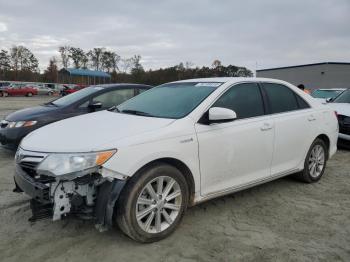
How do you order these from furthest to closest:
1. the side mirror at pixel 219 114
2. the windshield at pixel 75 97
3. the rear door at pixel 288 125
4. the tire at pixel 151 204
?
1. the windshield at pixel 75 97
2. the rear door at pixel 288 125
3. the side mirror at pixel 219 114
4. the tire at pixel 151 204

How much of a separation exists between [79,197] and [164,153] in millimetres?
871

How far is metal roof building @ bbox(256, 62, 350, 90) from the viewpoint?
36.1 meters

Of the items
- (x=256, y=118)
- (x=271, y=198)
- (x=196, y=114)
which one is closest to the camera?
(x=196, y=114)

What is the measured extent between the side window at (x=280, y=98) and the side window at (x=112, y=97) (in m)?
3.73

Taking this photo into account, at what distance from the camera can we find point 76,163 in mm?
3156

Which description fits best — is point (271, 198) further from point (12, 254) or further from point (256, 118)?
point (12, 254)

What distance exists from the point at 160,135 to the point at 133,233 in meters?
0.95

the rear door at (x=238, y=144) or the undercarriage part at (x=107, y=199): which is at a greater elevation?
the rear door at (x=238, y=144)

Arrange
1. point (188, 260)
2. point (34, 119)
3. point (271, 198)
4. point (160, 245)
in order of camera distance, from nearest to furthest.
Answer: point (188, 260) → point (160, 245) → point (271, 198) → point (34, 119)

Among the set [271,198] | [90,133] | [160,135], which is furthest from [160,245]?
[271,198]

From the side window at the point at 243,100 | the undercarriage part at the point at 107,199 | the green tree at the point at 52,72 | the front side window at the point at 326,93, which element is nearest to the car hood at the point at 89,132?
the undercarriage part at the point at 107,199

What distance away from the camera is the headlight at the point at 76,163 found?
3.13 metres

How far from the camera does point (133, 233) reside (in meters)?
3.33

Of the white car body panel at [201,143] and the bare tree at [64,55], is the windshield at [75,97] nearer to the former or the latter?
the white car body panel at [201,143]
